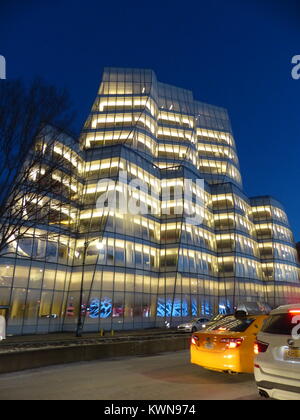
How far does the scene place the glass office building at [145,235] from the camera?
33.1 meters

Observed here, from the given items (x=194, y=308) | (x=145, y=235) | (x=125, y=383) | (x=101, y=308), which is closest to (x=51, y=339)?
(x=101, y=308)

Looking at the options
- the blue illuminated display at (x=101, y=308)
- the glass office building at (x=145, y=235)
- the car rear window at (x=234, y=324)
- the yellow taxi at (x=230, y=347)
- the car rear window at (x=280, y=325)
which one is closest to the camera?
the car rear window at (x=280, y=325)

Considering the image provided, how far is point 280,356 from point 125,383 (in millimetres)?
4288

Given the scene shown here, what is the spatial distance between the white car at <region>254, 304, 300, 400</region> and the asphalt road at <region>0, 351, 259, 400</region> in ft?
4.91

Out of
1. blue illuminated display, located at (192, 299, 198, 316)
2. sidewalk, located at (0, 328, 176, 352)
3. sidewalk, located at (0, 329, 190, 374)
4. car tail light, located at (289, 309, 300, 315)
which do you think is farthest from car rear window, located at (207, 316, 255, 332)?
blue illuminated display, located at (192, 299, 198, 316)

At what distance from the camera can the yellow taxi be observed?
845cm

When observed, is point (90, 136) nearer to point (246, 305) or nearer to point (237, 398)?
point (246, 305)

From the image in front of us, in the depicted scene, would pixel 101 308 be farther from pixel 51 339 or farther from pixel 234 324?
pixel 234 324

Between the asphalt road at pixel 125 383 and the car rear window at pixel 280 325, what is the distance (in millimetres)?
1829

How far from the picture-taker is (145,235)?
4281 cm

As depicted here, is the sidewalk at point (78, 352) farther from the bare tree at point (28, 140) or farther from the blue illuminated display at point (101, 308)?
the blue illuminated display at point (101, 308)

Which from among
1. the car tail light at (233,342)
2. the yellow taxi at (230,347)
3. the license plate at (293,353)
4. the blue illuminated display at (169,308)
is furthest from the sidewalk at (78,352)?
the blue illuminated display at (169,308)

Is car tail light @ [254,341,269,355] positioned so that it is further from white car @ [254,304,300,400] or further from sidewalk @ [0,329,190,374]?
sidewalk @ [0,329,190,374]
